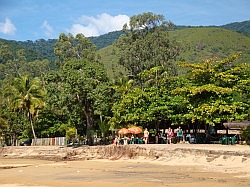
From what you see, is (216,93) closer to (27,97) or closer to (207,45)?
(27,97)

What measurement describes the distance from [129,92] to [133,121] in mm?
3002

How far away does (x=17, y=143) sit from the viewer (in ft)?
159

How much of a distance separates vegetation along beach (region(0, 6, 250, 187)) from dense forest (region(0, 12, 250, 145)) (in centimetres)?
10

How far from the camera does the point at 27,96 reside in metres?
43.1

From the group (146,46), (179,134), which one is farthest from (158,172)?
(146,46)

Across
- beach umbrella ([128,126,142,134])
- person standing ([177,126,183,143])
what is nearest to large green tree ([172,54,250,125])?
person standing ([177,126,183,143])

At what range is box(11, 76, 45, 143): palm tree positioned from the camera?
43.3 m

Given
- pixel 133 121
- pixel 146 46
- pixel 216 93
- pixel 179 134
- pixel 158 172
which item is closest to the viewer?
pixel 158 172

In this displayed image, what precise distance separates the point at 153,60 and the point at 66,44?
1153 cm

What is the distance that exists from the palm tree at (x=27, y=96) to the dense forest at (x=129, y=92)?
106 millimetres

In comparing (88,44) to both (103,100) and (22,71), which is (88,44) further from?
(22,71)

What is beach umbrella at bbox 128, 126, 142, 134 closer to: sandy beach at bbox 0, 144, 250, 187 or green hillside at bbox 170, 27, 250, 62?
sandy beach at bbox 0, 144, 250, 187

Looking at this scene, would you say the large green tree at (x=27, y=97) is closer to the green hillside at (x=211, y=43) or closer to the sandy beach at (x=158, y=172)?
the sandy beach at (x=158, y=172)

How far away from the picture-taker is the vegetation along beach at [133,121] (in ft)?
63.9
